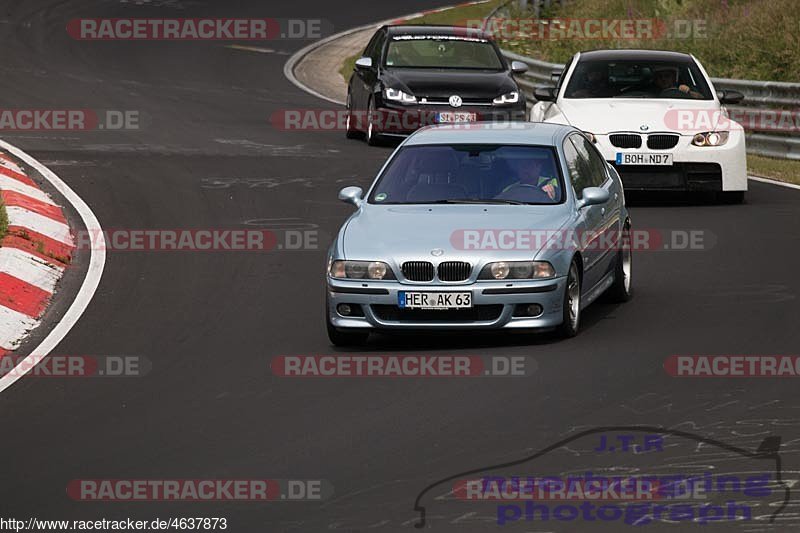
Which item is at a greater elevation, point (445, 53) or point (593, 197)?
point (593, 197)

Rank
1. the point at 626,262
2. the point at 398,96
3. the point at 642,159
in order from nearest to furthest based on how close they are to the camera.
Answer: the point at 626,262, the point at 642,159, the point at 398,96

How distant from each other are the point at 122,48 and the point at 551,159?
921 inches

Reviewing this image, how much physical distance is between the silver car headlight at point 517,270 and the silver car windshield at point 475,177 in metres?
0.91

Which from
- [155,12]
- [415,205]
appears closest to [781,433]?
[415,205]

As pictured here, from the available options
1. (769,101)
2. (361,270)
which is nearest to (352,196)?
(361,270)

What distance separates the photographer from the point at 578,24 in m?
33.8

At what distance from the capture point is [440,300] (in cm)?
1123

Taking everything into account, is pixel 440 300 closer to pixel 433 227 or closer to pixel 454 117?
pixel 433 227

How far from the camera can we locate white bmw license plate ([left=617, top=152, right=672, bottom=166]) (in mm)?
18094

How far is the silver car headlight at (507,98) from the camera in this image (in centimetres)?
2309

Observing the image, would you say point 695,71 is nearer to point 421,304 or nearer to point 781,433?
point 421,304

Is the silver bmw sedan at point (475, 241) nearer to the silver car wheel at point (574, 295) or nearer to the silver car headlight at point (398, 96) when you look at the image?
the silver car wheel at point (574, 295)

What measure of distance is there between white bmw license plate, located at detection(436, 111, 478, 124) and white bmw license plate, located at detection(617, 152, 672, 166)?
193 inches

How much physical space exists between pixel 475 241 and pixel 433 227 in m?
0.38
